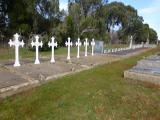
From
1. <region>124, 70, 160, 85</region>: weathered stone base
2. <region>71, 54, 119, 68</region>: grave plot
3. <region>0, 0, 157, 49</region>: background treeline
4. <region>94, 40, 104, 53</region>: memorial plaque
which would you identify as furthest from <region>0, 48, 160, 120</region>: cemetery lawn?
<region>0, 0, 157, 49</region>: background treeline

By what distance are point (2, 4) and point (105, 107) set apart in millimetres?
45553

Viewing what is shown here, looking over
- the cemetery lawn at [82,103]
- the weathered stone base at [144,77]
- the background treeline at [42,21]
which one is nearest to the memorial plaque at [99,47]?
the background treeline at [42,21]

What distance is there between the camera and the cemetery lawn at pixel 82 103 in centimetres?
721

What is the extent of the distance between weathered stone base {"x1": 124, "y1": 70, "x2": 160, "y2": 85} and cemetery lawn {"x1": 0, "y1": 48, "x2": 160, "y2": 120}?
50.0 inches

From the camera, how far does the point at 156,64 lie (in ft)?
50.1

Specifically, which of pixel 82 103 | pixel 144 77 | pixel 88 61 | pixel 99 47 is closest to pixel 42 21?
pixel 99 47

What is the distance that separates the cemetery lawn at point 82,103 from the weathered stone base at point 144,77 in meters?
1.27

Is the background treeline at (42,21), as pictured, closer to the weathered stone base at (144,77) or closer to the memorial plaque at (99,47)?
the memorial plaque at (99,47)

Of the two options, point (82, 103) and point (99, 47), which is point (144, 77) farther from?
point (99, 47)

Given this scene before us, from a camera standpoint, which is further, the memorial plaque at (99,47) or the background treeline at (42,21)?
the background treeline at (42,21)

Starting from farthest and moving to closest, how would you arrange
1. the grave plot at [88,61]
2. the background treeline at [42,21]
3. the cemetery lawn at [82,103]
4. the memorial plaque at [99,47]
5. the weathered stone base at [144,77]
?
the background treeline at [42,21]
the memorial plaque at [99,47]
the grave plot at [88,61]
the weathered stone base at [144,77]
the cemetery lawn at [82,103]

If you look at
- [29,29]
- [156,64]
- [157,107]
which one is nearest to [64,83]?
[157,107]

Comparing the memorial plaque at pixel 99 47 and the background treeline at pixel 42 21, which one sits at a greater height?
the background treeline at pixel 42 21

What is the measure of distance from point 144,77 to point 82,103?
5337 mm
